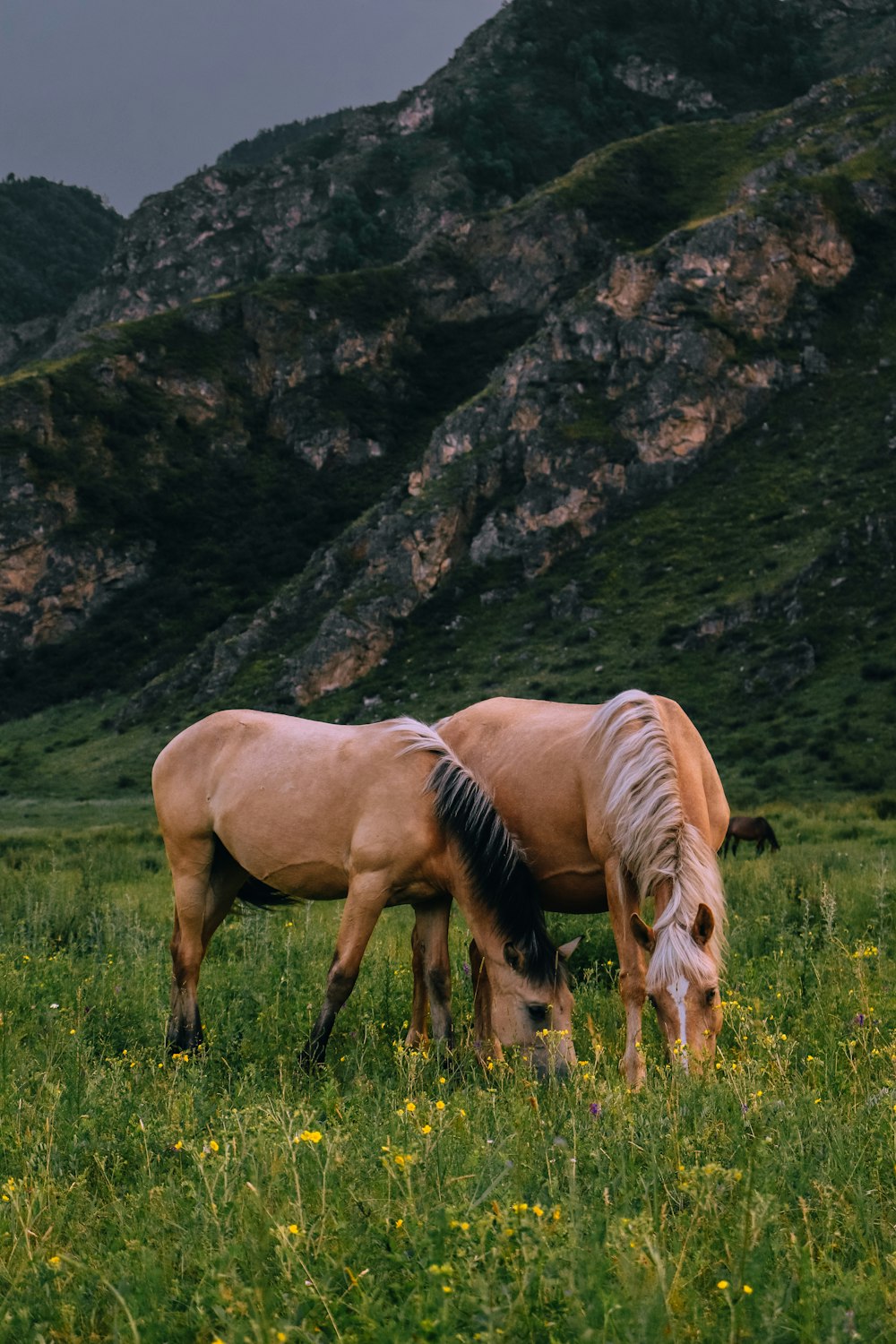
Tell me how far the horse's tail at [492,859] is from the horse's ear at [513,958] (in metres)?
0.02

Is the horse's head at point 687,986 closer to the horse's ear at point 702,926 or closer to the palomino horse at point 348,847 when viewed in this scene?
the horse's ear at point 702,926

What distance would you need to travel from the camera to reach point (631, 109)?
480ft

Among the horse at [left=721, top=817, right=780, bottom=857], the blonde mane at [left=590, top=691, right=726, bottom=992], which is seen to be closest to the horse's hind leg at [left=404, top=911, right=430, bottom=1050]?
the blonde mane at [left=590, top=691, right=726, bottom=992]

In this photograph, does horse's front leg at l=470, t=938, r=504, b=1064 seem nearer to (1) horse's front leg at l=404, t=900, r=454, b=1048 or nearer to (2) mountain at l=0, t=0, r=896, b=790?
(1) horse's front leg at l=404, t=900, r=454, b=1048

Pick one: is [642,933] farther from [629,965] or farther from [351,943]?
[351,943]

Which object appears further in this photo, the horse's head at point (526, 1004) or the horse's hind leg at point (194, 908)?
the horse's hind leg at point (194, 908)

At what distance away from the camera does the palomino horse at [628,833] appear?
17.7ft

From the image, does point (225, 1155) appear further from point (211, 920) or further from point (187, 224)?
point (187, 224)

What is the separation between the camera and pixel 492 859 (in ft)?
20.4

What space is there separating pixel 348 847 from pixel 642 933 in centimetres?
215

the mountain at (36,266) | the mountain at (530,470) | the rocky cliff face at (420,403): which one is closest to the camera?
the mountain at (530,470)

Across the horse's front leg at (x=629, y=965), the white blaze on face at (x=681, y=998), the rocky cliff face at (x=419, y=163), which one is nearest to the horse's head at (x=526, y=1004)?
the horse's front leg at (x=629, y=965)

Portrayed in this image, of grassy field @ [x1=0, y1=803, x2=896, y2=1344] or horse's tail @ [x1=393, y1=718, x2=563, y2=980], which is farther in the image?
horse's tail @ [x1=393, y1=718, x2=563, y2=980]

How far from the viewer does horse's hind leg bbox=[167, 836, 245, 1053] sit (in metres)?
7.21
